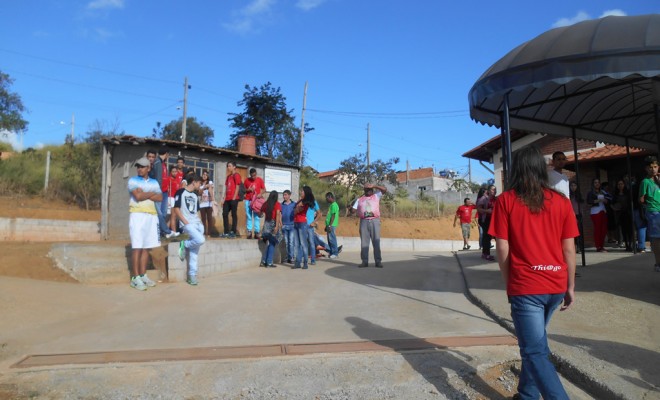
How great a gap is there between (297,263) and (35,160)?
20.2 metres

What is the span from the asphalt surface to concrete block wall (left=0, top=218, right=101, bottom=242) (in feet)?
32.6

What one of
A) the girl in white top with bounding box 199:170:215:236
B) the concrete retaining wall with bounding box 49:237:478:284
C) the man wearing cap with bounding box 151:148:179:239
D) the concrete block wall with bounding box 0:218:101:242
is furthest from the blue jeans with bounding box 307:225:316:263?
the concrete block wall with bounding box 0:218:101:242

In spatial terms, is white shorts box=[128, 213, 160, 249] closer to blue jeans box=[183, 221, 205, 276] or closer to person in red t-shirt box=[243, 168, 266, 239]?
blue jeans box=[183, 221, 205, 276]

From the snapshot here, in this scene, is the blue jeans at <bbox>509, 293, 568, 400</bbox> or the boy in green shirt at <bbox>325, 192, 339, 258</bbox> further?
the boy in green shirt at <bbox>325, 192, 339, 258</bbox>

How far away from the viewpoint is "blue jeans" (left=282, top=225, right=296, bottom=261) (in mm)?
9883

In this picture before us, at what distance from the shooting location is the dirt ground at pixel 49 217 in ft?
23.0

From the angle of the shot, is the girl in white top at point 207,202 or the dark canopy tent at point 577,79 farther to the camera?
the girl in white top at point 207,202

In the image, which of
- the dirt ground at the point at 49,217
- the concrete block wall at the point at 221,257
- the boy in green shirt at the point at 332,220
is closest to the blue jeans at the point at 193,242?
the concrete block wall at the point at 221,257

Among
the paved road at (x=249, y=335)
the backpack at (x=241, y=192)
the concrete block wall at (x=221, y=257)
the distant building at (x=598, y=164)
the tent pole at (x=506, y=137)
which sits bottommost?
the paved road at (x=249, y=335)

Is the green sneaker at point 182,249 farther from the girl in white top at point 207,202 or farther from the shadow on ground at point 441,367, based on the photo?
the shadow on ground at point 441,367

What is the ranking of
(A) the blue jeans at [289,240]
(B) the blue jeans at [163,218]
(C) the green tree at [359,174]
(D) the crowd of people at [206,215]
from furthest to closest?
(C) the green tree at [359,174] → (A) the blue jeans at [289,240] → (B) the blue jeans at [163,218] → (D) the crowd of people at [206,215]

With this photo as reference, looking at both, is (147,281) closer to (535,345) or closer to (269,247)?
(269,247)

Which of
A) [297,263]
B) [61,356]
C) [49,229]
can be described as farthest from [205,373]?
[49,229]

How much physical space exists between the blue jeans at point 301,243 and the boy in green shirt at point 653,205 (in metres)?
5.96
